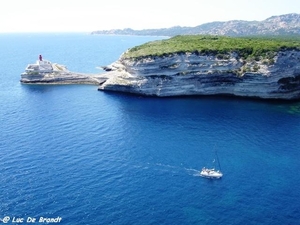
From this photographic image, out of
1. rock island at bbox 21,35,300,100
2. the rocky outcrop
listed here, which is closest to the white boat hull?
rock island at bbox 21,35,300,100

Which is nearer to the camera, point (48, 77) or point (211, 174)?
point (211, 174)

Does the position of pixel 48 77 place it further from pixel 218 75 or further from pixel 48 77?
pixel 218 75

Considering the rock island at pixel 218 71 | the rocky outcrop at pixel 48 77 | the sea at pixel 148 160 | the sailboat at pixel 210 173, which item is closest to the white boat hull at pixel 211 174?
the sailboat at pixel 210 173

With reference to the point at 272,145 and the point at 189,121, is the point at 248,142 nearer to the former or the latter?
the point at 272,145

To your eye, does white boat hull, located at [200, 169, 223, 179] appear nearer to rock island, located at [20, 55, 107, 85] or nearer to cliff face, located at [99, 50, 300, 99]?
cliff face, located at [99, 50, 300, 99]

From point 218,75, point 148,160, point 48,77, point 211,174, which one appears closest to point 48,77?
point 48,77

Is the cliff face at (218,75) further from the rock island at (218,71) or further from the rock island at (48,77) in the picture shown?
the rock island at (48,77)
